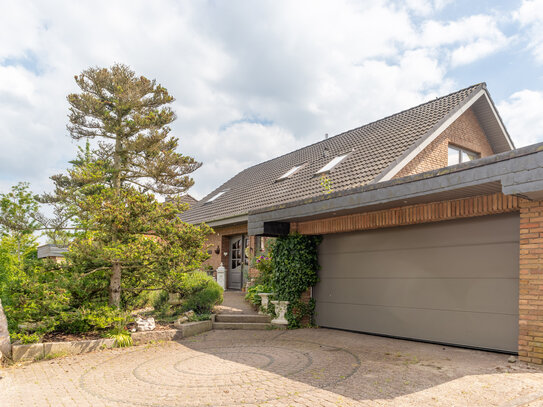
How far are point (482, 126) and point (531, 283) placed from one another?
33.5ft

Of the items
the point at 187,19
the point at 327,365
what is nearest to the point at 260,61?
the point at 187,19

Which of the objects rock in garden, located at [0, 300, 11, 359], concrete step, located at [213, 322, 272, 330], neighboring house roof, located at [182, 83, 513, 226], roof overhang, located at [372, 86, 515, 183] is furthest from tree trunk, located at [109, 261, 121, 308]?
roof overhang, located at [372, 86, 515, 183]

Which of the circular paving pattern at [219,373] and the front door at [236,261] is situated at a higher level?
the front door at [236,261]

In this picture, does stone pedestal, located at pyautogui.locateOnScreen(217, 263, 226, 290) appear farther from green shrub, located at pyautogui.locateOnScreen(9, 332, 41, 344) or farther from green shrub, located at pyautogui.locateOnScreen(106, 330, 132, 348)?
green shrub, located at pyautogui.locateOnScreen(9, 332, 41, 344)

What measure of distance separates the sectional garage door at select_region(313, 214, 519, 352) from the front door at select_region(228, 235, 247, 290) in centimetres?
622

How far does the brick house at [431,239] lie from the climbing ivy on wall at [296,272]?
A: 0.70ft

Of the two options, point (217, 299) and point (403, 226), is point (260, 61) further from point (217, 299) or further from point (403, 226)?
point (217, 299)

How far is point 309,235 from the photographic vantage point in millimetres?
9727

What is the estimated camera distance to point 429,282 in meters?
7.47

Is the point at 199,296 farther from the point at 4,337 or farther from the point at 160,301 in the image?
the point at 4,337

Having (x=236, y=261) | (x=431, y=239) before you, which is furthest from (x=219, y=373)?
(x=236, y=261)

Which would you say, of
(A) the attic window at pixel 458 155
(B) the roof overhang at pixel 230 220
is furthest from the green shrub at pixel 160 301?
(A) the attic window at pixel 458 155

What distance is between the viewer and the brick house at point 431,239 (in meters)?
5.64

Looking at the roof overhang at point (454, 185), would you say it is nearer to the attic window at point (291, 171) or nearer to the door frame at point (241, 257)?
the door frame at point (241, 257)
